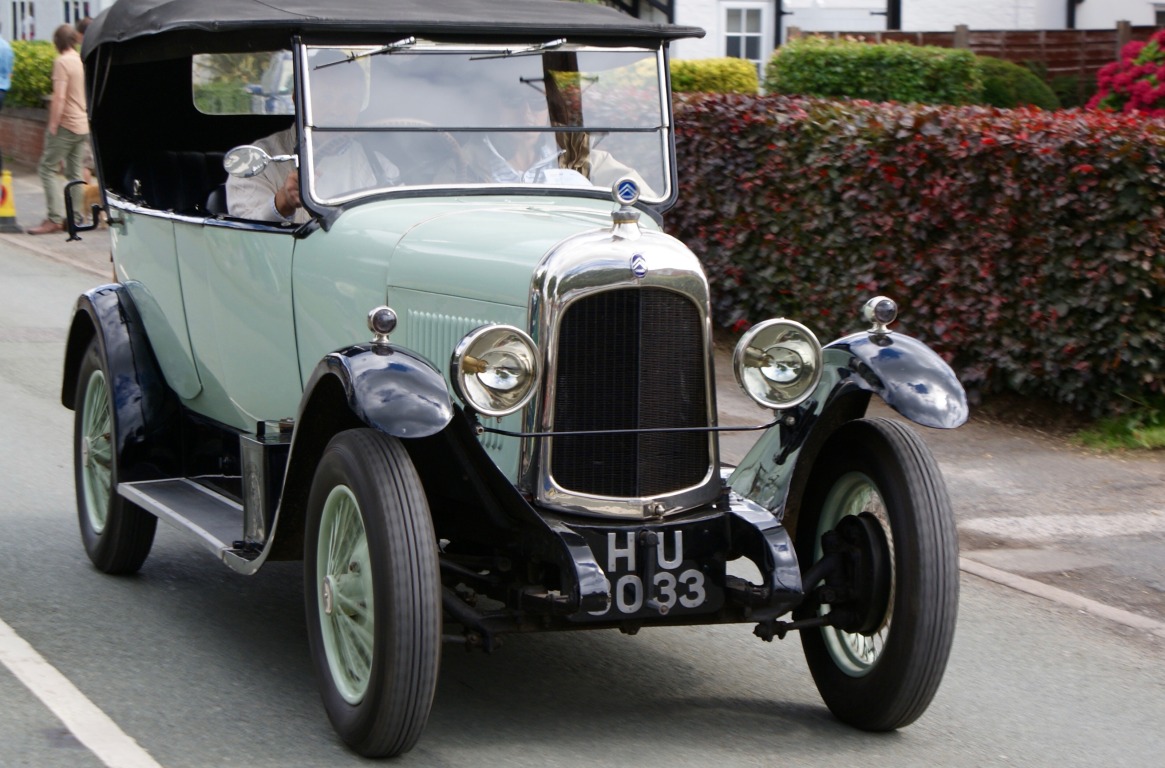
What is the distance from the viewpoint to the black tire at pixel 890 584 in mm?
4418

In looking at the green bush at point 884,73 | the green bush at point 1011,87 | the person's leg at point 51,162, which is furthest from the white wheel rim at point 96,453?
the green bush at point 1011,87

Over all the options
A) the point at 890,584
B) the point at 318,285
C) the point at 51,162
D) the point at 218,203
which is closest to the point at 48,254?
the point at 51,162

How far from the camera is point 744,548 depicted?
4586 millimetres

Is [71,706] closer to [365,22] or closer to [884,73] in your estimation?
[365,22]

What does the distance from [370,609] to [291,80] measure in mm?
2116

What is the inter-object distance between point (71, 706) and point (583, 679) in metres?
1.53

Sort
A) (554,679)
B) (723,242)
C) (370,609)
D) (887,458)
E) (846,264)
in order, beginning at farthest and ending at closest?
(723,242)
(846,264)
(554,679)
(887,458)
(370,609)

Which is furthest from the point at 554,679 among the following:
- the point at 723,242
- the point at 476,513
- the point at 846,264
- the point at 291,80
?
the point at 723,242

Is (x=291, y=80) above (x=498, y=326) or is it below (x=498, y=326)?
above

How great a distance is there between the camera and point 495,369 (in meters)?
4.40

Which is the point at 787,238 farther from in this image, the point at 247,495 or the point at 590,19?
the point at 247,495

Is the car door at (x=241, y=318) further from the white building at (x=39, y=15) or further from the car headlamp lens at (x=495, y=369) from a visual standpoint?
the white building at (x=39, y=15)

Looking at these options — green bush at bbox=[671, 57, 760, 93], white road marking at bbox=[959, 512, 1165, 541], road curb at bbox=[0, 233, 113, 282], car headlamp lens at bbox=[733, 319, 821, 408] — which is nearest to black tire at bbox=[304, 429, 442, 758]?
car headlamp lens at bbox=[733, 319, 821, 408]

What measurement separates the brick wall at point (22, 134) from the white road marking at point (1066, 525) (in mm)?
18388
